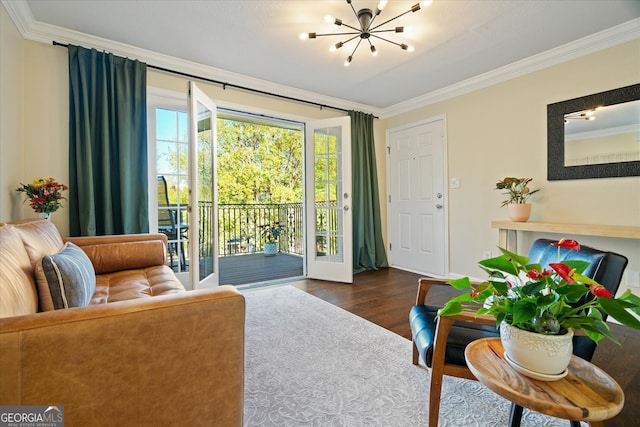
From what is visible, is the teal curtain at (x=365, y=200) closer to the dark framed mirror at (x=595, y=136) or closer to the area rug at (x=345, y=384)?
the area rug at (x=345, y=384)

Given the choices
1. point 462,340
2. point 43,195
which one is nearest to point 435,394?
point 462,340

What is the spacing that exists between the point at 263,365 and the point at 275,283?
1.94 meters

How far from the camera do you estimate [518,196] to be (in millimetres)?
3070

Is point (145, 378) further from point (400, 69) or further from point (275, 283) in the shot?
point (400, 69)

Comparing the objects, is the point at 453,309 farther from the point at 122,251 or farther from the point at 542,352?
the point at 122,251

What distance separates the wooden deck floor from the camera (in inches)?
158

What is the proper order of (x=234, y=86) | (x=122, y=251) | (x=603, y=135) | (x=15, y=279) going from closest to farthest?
(x=15, y=279)
(x=122, y=251)
(x=603, y=135)
(x=234, y=86)

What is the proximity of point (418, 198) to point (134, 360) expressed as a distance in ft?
12.9

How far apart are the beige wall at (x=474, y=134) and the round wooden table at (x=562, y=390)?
246 centimetres

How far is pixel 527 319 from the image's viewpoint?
78cm

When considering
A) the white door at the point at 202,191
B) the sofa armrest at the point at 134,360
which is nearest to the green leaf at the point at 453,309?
the sofa armrest at the point at 134,360

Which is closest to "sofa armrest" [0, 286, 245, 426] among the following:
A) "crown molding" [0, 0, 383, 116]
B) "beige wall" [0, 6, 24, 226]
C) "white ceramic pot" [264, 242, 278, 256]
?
"beige wall" [0, 6, 24, 226]

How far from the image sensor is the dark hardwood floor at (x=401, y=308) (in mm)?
1616

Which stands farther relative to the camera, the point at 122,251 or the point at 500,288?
the point at 122,251
